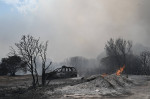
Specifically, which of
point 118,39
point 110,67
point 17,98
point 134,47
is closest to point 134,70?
point 110,67

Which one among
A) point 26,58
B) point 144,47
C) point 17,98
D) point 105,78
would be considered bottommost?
point 17,98

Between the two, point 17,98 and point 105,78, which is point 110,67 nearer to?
point 105,78

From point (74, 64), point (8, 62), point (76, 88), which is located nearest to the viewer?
point (76, 88)

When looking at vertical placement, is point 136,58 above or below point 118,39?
below

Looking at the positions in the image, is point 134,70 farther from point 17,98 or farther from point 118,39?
point 17,98

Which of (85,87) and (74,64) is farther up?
(74,64)

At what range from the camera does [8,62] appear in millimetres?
45062

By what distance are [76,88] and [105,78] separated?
151 inches

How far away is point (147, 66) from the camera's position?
62188 millimetres

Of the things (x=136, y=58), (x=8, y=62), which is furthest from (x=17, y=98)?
(x=136, y=58)

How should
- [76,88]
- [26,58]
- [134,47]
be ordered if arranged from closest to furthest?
[76,88], [26,58], [134,47]

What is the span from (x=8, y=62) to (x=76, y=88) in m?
32.4

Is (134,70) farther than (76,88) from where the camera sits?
Yes

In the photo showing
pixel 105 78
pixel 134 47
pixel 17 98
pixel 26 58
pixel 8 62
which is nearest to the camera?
pixel 17 98
